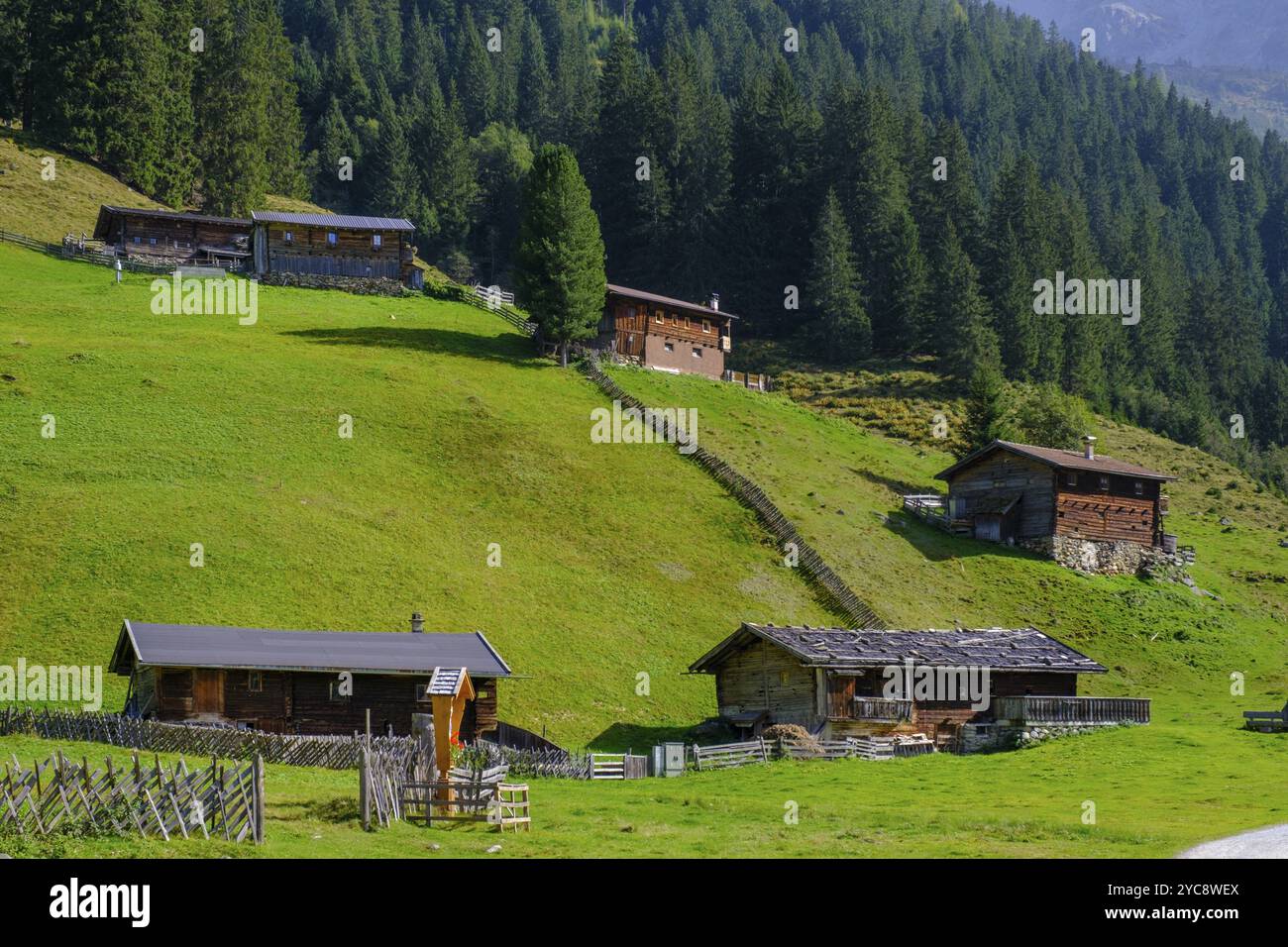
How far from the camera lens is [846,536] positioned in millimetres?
74438

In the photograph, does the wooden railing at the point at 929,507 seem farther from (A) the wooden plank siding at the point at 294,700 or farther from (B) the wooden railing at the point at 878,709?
(A) the wooden plank siding at the point at 294,700

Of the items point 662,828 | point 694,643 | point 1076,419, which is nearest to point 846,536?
point 694,643

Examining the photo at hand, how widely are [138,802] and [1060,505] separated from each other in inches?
2367

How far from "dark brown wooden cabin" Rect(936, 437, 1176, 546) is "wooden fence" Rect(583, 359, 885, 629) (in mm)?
12080

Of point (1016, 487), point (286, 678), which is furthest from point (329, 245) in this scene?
point (286, 678)

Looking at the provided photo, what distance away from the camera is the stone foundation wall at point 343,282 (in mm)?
105875

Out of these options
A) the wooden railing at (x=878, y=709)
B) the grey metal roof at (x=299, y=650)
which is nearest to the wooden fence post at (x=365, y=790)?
the grey metal roof at (x=299, y=650)

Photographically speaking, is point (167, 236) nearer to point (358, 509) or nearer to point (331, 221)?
point (331, 221)

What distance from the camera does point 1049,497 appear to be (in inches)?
3152

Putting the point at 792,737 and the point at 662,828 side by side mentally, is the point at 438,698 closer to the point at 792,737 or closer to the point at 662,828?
the point at 662,828

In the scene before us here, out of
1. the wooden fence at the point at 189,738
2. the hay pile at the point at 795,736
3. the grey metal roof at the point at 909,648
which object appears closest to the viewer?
the wooden fence at the point at 189,738

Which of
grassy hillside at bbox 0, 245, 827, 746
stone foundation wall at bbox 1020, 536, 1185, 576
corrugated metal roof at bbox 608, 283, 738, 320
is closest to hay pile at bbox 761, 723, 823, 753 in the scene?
grassy hillside at bbox 0, 245, 827, 746

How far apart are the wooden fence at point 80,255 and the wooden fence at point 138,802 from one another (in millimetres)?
81551

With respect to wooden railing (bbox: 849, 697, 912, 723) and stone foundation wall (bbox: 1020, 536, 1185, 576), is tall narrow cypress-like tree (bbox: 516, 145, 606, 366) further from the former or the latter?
wooden railing (bbox: 849, 697, 912, 723)
